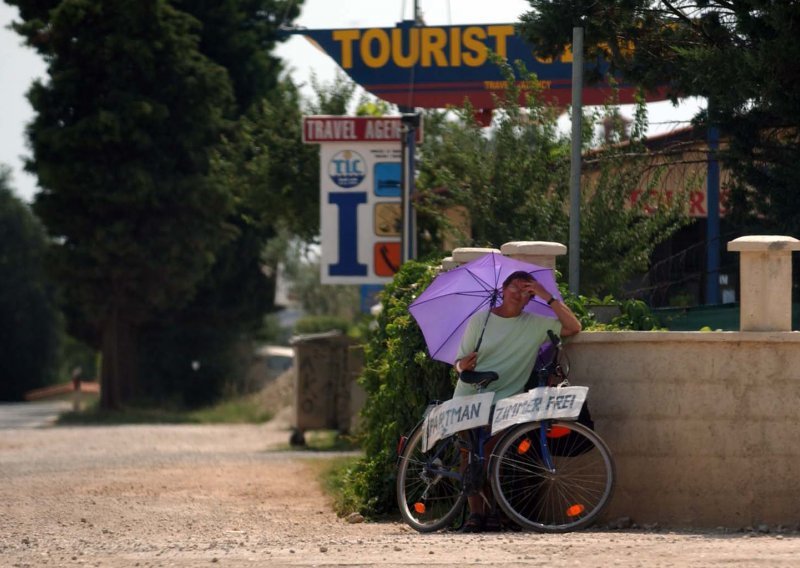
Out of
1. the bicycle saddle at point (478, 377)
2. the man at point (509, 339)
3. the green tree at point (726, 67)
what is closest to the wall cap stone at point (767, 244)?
the man at point (509, 339)

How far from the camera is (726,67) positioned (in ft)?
40.1

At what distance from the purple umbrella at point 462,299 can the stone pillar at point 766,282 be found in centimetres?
125

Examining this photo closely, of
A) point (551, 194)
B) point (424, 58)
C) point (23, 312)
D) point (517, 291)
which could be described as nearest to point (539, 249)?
point (517, 291)

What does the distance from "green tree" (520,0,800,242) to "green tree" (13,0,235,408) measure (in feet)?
72.2

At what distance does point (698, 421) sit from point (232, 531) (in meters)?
3.43

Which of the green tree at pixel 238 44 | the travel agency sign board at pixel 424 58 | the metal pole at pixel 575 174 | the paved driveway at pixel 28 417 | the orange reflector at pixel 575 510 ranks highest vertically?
the green tree at pixel 238 44

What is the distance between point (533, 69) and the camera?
2031 centimetres

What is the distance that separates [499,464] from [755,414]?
1737 millimetres

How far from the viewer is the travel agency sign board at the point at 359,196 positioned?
19422 millimetres

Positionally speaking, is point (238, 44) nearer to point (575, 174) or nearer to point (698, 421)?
point (575, 174)

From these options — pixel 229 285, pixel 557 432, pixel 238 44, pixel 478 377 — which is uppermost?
pixel 238 44

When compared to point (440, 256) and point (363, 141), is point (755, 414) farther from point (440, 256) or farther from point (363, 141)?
point (363, 141)

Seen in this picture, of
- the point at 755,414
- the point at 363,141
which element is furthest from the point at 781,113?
the point at 363,141

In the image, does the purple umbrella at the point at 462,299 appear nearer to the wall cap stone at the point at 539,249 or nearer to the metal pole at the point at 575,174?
the wall cap stone at the point at 539,249
